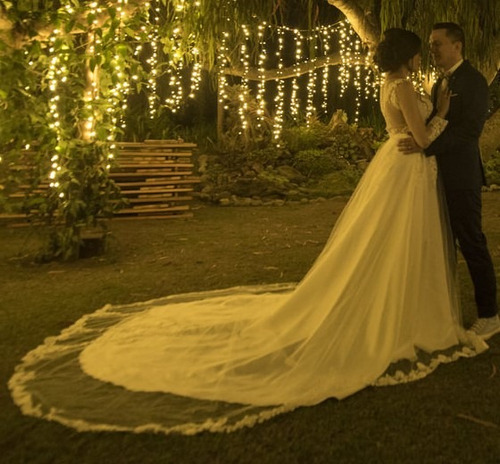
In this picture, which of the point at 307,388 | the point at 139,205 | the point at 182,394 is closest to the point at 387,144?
the point at 307,388

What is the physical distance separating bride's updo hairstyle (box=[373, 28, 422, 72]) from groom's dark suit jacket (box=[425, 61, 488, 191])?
264 millimetres

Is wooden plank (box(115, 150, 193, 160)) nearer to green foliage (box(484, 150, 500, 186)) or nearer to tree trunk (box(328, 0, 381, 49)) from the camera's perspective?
tree trunk (box(328, 0, 381, 49))

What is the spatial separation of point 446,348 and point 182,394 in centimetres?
131

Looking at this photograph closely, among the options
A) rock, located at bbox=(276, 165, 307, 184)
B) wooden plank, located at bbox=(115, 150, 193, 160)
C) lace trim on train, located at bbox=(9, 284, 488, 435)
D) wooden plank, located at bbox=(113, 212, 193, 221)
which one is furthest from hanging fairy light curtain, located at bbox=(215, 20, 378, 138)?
lace trim on train, located at bbox=(9, 284, 488, 435)

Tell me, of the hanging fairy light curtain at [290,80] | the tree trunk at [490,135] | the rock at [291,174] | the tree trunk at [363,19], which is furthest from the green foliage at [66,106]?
the rock at [291,174]

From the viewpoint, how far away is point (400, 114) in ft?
10.7

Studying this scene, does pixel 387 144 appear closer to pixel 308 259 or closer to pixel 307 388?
pixel 307 388

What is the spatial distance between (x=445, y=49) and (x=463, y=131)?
45 cm

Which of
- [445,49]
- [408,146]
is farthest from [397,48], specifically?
[408,146]

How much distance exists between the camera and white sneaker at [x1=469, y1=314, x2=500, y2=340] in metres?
3.27

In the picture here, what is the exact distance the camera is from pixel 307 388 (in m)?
2.60

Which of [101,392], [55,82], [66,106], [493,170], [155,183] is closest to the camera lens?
[101,392]

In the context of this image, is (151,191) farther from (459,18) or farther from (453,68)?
(453,68)

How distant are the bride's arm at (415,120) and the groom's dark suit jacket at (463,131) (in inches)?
1.4
